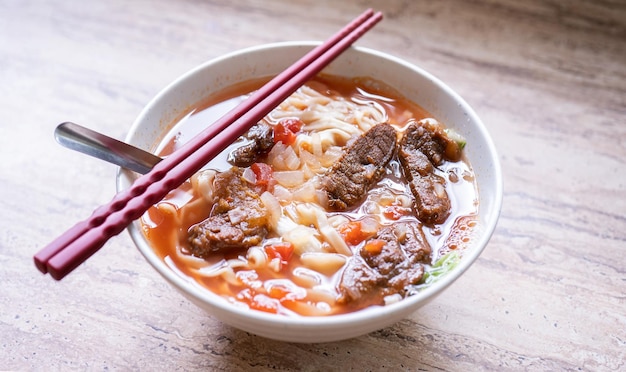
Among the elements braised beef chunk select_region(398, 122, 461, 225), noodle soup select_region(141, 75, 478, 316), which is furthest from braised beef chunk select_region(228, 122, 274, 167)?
braised beef chunk select_region(398, 122, 461, 225)

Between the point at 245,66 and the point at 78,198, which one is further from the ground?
the point at 245,66

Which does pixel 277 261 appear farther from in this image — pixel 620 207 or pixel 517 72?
pixel 517 72

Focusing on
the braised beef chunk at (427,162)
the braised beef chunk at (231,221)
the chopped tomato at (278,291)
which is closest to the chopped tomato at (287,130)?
the braised beef chunk at (231,221)

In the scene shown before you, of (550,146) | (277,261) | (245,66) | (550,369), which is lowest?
(550,369)

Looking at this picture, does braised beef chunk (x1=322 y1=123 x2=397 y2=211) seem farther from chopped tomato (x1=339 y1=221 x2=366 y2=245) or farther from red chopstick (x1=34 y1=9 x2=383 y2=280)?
red chopstick (x1=34 y1=9 x2=383 y2=280)

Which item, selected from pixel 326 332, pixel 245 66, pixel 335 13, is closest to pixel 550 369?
pixel 326 332

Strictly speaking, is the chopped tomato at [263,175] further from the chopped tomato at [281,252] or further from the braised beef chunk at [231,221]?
the chopped tomato at [281,252]
